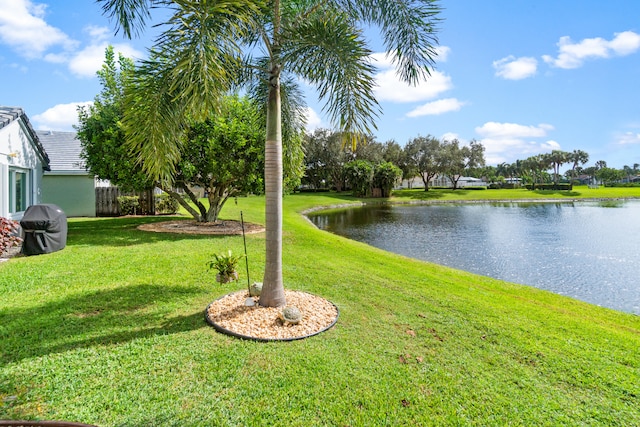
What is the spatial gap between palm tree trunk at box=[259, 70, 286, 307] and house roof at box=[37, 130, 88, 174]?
14747mm

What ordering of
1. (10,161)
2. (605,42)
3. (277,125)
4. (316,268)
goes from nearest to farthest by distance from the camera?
(277,125), (316,268), (10,161), (605,42)

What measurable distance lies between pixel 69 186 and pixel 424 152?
4535cm

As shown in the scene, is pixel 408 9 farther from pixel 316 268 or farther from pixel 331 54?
pixel 316 268

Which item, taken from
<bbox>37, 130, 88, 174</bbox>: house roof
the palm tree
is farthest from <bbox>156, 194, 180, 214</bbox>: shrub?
the palm tree

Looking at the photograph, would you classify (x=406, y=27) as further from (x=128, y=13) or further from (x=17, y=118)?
(x=17, y=118)

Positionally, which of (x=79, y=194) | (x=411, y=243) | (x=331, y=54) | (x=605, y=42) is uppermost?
→ (x=605, y=42)

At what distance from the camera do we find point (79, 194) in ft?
54.1

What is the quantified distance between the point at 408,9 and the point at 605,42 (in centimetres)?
1302

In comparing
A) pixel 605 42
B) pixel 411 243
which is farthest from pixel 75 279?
pixel 605 42

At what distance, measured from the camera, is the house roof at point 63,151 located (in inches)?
636

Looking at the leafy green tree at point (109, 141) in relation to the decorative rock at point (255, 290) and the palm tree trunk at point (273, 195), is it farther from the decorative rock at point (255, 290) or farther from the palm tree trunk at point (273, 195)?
the palm tree trunk at point (273, 195)

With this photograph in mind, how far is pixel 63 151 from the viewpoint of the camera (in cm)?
1714

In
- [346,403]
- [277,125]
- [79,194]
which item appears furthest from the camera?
[79,194]

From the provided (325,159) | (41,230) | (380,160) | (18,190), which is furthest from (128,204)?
(380,160)
